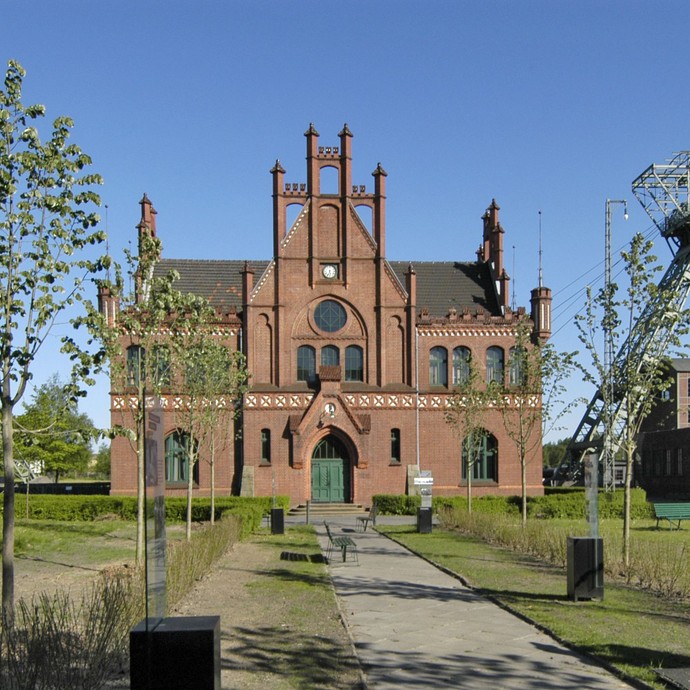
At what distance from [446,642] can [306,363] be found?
32.6 metres

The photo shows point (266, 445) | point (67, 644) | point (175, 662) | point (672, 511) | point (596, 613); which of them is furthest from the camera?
point (266, 445)

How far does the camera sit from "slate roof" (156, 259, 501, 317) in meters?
46.6

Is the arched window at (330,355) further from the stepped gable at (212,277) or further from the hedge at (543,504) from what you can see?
the hedge at (543,504)

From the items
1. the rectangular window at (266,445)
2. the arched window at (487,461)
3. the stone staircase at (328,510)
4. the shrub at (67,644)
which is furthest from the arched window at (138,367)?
the arched window at (487,461)

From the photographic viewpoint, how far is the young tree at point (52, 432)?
42.9 feet

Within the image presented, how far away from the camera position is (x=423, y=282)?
1907 inches

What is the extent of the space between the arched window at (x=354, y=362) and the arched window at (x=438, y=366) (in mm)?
3576

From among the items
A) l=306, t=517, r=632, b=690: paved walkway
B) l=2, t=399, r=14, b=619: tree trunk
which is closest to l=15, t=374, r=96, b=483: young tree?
l=2, t=399, r=14, b=619: tree trunk

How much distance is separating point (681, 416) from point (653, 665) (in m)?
58.2

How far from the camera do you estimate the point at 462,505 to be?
123 feet

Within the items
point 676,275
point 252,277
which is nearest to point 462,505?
point 252,277

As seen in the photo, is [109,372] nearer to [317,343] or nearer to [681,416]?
[317,343]

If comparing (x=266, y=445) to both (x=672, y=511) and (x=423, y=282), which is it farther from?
(x=672, y=511)

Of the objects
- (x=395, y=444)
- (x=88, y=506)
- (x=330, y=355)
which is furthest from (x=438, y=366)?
(x=88, y=506)
